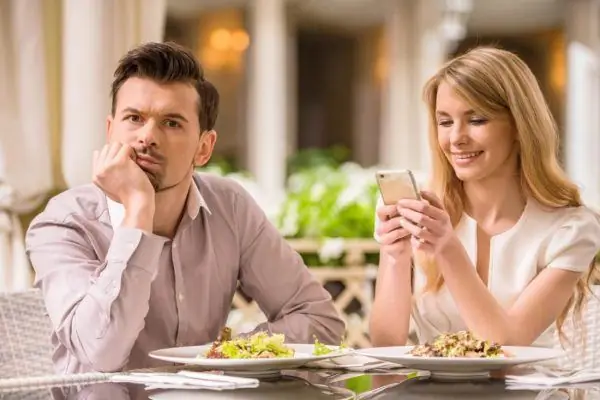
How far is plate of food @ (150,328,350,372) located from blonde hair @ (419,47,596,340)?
2.15 ft

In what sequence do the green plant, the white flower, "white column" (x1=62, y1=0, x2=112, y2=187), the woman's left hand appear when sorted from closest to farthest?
the woman's left hand, "white column" (x1=62, y1=0, x2=112, y2=187), the white flower, the green plant

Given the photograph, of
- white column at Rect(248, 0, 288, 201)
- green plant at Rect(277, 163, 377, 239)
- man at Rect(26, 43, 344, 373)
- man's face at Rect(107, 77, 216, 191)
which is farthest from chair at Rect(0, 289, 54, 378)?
white column at Rect(248, 0, 288, 201)

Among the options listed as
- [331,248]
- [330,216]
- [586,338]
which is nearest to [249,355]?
[586,338]

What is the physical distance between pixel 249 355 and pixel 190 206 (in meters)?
0.59

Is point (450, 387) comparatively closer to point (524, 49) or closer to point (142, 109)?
point (142, 109)

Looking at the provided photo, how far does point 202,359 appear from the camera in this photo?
1614 millimetres

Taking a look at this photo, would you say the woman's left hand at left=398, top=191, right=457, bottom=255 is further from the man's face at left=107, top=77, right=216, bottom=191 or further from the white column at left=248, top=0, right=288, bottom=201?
the white column at left=248, top=0, right=288, bottom=201

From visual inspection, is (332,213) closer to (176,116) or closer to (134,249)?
(176,116)

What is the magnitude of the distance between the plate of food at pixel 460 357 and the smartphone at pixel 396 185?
0.33 meters

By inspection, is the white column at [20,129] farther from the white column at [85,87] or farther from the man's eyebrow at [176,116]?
the man's eyebrow at [176,116]

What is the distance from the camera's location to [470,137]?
7.20 feet

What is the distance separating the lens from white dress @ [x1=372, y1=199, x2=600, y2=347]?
2229mm

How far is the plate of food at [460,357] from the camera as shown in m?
1.58

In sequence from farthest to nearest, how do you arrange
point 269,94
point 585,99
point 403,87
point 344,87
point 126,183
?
point 344,87 → point 403,87 → point 585,99 → point 269,94 → point 126,183
